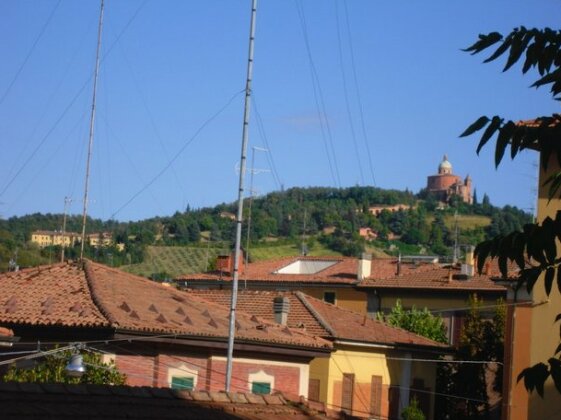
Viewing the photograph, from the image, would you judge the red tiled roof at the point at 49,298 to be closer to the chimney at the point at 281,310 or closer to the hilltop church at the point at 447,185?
the chimney at the point at 281,310

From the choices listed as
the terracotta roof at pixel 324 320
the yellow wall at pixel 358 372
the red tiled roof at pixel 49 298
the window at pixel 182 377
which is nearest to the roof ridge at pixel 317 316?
the terracotta roof at pixel 324 320

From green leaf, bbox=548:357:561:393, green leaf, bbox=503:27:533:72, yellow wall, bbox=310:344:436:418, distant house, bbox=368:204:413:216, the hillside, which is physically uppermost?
distant house, bbox=368:204:413:216

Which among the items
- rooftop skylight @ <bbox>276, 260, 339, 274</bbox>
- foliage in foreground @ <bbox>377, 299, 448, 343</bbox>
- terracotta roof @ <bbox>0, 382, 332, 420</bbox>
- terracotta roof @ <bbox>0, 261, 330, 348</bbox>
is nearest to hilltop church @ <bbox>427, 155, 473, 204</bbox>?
rooftop skylight @ <bbox>276, 260, 339, 274</bbox>

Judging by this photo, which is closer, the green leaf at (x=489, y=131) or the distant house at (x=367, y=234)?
the green leaf at (x=489, y=131)

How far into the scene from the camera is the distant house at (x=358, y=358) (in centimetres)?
3281

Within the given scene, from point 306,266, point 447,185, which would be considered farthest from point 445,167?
point 306,266

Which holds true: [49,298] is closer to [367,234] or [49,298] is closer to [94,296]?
[94,296]

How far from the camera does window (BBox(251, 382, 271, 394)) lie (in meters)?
26.8

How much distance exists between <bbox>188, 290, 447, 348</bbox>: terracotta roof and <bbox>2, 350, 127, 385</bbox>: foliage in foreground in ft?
37.8

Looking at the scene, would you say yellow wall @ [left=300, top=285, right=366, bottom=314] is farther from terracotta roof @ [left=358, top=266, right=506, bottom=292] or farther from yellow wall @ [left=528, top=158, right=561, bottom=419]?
yellow wall @ [left=528, top=158, right=561, bottom=419]

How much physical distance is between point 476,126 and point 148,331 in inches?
750

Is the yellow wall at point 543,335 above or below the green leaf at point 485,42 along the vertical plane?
below

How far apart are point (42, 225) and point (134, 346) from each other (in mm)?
95804

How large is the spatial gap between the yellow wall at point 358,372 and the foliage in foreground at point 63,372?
32.8 ft
